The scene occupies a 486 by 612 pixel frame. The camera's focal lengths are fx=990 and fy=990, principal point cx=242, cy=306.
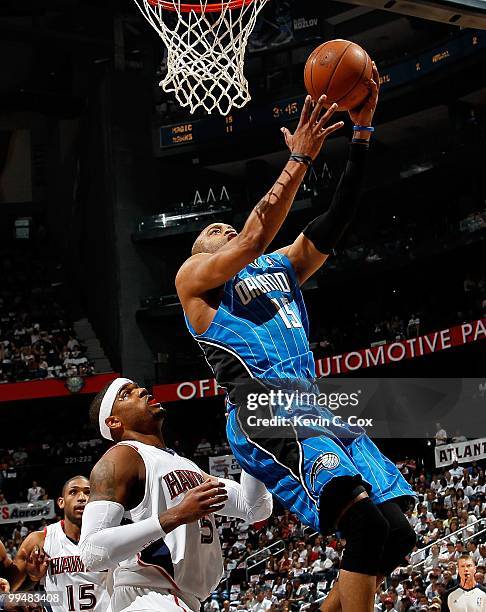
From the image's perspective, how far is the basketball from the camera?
Result: 4.55 metres

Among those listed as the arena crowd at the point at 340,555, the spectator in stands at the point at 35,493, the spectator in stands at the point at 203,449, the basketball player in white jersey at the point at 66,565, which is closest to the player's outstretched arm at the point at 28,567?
the basketball player in white jersey at the point at 66,565

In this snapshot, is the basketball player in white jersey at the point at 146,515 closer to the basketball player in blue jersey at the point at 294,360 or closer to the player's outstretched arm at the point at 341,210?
the basketball player in blue jersey at the point at 294,360

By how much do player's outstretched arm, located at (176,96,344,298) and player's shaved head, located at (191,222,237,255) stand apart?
0.91 feet

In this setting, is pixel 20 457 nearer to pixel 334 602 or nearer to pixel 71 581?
pixel 71 581

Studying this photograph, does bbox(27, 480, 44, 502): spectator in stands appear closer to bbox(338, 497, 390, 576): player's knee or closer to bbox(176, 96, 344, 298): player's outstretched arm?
bbox(176, 96, 344, 298): player's outstretched arm

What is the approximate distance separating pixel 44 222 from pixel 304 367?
2575 centimetres

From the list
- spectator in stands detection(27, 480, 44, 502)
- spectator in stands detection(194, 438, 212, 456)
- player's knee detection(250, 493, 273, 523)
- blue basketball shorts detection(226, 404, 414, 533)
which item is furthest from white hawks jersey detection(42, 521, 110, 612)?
spectator in stands detection(194, 438, 212, 456)

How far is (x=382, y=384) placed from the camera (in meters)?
23.4

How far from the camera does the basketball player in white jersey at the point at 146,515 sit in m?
3.64

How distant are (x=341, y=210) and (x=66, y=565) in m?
3.16

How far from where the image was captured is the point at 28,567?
20.2 ft

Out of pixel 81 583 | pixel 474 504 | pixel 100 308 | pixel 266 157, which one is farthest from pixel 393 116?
pixel 81 583

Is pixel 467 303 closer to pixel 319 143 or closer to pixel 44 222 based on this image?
pixel 44 222

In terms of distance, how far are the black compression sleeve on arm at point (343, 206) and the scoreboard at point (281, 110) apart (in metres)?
18.2
